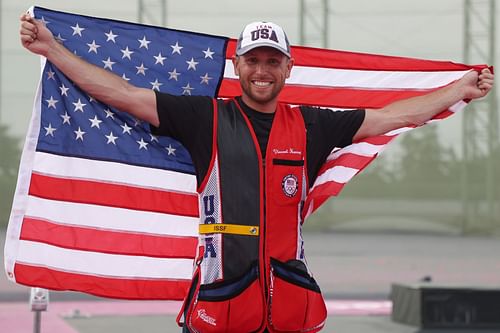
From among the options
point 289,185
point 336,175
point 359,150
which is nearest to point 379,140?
point 359,150

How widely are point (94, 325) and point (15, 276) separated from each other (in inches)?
221

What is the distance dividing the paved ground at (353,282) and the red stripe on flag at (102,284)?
4906mm

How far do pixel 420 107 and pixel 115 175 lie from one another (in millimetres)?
1366

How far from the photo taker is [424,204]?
26.2m

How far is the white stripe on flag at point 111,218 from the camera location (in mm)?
4785

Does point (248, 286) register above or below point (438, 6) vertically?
below

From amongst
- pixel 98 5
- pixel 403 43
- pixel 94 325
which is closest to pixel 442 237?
pixel 403 43

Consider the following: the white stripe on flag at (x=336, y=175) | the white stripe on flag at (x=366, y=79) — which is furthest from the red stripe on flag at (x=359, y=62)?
the white stripe on flag at (x=336, y=175)

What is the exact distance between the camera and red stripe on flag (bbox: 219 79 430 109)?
526 centimetres

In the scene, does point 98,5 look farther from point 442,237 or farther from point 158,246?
point 158,246

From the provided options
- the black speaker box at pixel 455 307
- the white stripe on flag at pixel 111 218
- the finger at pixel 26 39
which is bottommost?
the black speaker box at pixel 455 307

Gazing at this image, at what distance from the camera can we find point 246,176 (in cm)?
396

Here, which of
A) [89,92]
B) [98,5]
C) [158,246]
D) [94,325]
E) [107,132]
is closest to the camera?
[89,92]

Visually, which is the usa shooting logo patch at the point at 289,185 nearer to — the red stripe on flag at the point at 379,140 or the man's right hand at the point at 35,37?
the red stripe on flag at the point at 379,140
